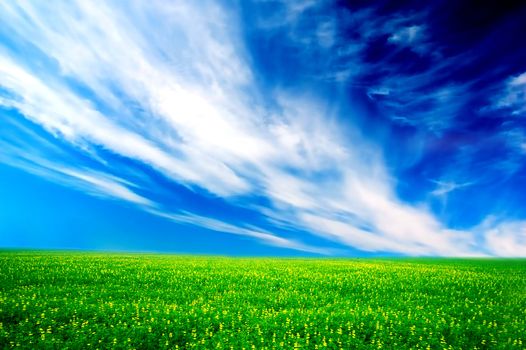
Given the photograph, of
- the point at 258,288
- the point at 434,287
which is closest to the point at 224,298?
the point at 258,288

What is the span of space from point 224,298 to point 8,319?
10609mm

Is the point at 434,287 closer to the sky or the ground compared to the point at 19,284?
closer to the sky

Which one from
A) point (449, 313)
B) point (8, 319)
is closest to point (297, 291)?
point (449, 313)

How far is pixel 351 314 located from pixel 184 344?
8328mm

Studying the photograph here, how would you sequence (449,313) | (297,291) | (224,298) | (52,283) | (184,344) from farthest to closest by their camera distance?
(52,283), (297,291), (224,298), (449,313), (184,344)

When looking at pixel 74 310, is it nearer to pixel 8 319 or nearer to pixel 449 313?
pixel 8 319

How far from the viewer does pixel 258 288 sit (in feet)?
80.7

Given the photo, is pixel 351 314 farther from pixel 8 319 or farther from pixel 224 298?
pixel 8 319

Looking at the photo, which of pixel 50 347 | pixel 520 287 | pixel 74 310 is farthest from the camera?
pixel 520 287

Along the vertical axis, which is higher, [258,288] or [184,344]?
[258,288]

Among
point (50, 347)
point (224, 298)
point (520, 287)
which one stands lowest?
point (50, 347)

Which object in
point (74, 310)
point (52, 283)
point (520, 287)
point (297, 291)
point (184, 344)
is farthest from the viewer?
point (520, 287)

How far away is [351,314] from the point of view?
58.2 feet

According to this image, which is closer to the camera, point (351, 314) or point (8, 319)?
point (8, 319)
